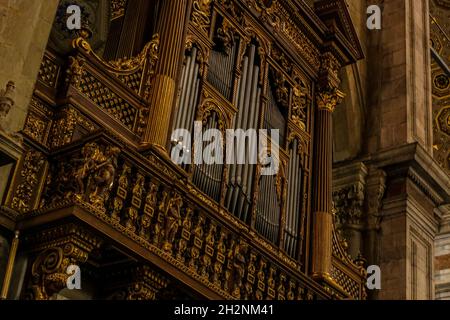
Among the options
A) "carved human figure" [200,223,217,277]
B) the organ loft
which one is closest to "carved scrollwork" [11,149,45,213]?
the organ loft

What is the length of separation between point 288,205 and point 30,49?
4318 mm

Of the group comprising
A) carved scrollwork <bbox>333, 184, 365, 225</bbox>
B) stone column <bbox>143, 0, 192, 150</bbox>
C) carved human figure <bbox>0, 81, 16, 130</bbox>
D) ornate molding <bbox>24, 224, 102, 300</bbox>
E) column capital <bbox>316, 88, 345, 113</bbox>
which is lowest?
ornate molding <bbox>24, 224, 102, 300</bbox>

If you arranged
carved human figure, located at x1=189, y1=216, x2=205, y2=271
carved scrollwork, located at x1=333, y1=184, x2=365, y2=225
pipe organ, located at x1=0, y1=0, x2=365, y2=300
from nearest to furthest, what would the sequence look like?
1. pipe organ, located at x1=0, y1=0, x2=365, y2=300
2. carved human figure, located at x1=189, y1=216, x2=205, y2=271
3. carved scrollwork, located at x1=333, y1=184, x2=365, y2=225

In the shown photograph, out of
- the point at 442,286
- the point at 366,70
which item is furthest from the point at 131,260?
the point at 442,286

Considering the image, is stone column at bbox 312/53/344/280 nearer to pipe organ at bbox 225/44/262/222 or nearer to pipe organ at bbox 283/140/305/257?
pipe organ at bbox 283/140/305/257

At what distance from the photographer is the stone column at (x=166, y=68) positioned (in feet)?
27.7

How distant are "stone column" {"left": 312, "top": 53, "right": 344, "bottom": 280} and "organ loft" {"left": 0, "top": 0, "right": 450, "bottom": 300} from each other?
0.8 inches

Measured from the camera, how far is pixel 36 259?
22.8ft

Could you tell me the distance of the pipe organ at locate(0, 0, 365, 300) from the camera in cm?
713

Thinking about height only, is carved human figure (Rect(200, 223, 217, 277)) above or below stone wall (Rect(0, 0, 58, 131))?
below

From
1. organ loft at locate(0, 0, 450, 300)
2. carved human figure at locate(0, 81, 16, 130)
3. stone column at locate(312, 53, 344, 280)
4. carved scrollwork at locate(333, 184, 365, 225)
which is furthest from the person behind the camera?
carved scrollwork at locate(333, 184, 365, 225)

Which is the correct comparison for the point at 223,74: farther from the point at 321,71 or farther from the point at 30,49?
the point at 30,49

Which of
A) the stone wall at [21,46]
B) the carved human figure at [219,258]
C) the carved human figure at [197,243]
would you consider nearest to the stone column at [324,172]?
the carved human figure at [219,258]

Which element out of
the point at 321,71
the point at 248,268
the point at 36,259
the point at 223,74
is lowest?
the point at 36,259
